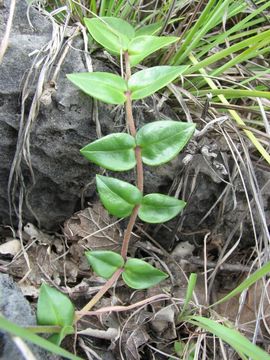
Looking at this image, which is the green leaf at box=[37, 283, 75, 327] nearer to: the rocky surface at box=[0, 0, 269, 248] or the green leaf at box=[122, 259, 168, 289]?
the green leaf at box=[122, 259, 168, 289]

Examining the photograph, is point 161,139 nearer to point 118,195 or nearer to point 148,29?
point 118,195

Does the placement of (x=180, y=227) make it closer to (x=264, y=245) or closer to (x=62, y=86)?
(x=264, y=245)

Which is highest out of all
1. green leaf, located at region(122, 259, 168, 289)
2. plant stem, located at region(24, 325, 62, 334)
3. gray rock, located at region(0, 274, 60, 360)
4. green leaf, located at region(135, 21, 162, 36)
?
green leaf, located at region(135, 21, 162, 36)

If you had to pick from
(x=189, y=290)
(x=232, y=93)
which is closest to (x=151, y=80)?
(x=232, y=93)

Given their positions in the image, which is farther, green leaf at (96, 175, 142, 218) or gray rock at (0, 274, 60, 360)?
green leaf at (96, 175, 142, 218)

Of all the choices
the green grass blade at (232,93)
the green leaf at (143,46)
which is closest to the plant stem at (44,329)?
the green leaf at (143,46)

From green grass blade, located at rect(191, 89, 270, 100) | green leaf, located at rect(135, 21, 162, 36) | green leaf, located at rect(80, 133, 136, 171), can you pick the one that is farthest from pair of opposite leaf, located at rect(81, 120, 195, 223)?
green leaf, located at rect(135, 21, 162, 36)

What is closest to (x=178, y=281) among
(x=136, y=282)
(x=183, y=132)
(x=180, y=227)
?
(x=180, y=227)
